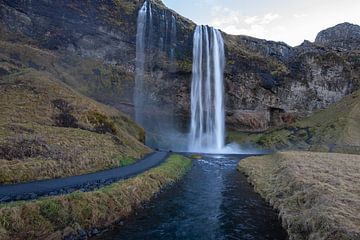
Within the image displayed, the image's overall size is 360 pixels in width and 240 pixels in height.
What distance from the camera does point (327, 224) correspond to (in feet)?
34.6

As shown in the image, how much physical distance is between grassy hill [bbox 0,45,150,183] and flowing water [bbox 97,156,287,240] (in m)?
6.74

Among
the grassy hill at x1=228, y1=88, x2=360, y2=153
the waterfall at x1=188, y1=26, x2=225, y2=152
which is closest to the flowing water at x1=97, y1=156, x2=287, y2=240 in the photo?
the grassy hill at x1=228, y1=88, x2=360, y2=153

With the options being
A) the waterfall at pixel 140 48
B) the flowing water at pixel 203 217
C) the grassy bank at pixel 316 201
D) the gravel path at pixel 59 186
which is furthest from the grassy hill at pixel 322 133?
the gravel path at pixel 59 186

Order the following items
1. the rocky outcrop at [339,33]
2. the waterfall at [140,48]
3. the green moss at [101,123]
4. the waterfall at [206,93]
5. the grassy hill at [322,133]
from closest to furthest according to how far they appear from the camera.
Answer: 1. the green moss at [101,123]
2. the grassy hill at [322,133]
3. the waterfall at [140,48]
4. the waterfall at [206,93]
5. the rocky outcrop at [339,33]

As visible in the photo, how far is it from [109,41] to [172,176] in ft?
146

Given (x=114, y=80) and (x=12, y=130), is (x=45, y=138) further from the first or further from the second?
(x=114, y=80)

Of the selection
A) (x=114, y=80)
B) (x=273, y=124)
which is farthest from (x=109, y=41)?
(x=273, y=124)

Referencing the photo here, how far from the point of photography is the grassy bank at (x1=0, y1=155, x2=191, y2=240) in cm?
1104

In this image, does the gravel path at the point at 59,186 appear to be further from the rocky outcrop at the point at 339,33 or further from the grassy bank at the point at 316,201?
the rocky outcrop at the point at 339,33

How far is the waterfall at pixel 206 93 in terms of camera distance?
63969 millimetres

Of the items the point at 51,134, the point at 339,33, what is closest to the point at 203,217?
the point at 51,134

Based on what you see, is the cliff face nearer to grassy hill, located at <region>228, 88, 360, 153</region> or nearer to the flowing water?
grassy hill, located at <region>228, 88, 360, 153</region>

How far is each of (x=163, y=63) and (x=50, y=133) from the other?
4067 centimetres

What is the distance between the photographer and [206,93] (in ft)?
213
